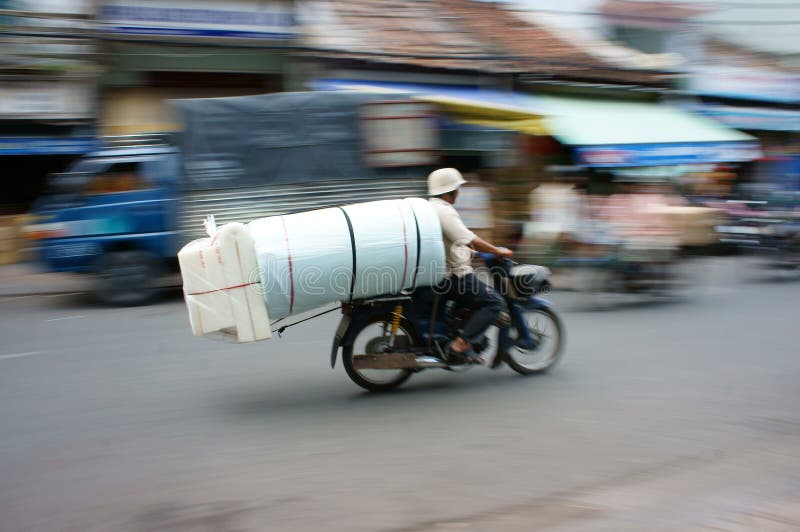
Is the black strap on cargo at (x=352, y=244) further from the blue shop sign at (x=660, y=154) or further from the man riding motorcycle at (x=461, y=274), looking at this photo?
the blue shop sign at (x=660, y=154)

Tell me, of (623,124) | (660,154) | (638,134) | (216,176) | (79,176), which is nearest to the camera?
(79,176)

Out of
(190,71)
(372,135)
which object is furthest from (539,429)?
(190,71)

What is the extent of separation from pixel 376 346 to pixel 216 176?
4.93 meters

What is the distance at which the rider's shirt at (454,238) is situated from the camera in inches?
196

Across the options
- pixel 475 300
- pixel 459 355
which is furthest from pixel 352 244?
pixel 459 355

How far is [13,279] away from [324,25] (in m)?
7.33

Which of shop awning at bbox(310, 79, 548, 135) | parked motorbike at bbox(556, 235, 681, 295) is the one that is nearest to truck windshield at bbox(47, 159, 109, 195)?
shop awning at bbox(310, 79, 548, 135)

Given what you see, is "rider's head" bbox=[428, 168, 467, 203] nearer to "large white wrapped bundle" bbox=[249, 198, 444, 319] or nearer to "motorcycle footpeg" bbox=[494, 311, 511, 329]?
"large white wrapped bundle" bbox=[249, 198, 444, 319]

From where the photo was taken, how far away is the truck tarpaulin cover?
30.3ft

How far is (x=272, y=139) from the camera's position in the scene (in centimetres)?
956

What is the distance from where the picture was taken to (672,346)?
6551 mm

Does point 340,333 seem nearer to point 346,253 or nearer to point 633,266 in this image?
point 346,253

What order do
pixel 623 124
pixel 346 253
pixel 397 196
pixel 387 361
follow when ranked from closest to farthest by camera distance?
1. pixel 346 253
2. pixel 387 361
3. pixel 397 196
4. pixel 623 124

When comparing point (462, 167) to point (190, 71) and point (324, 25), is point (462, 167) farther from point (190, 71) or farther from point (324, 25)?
point (190, 71)
